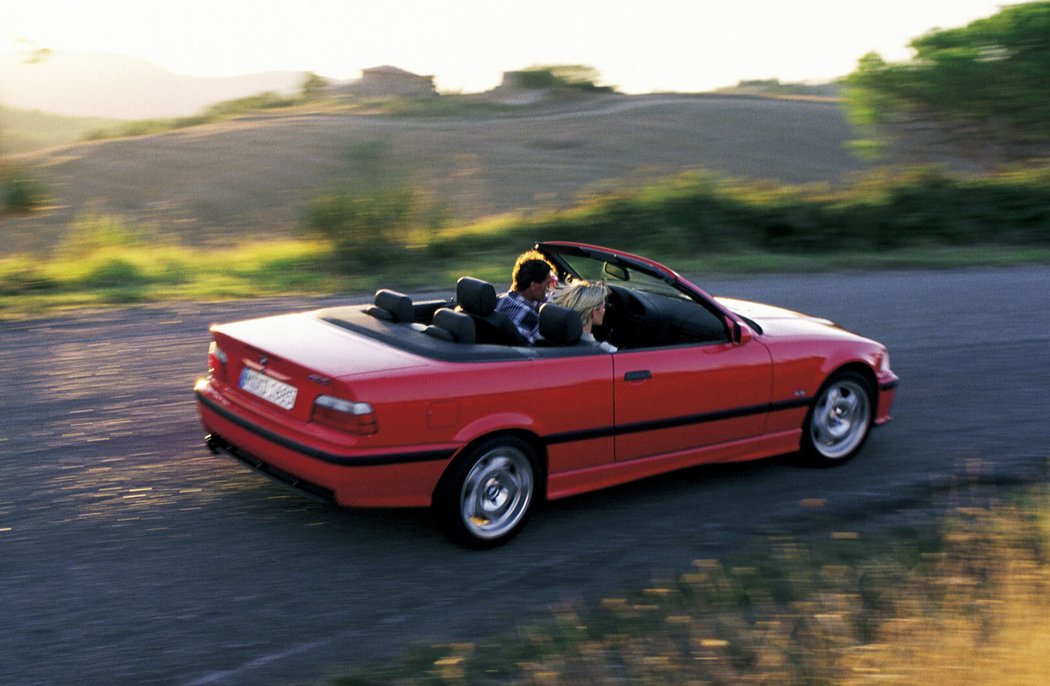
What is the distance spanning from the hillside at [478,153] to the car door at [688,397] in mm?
20593

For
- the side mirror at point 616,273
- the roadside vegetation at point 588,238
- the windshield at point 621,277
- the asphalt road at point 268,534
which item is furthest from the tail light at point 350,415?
the roadside vegetation at point 588,238

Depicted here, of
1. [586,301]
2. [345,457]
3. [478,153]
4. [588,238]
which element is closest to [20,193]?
[588,238]

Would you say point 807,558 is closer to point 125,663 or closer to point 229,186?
point 125,663

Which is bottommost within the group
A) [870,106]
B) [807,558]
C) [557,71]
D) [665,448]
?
[807,558]

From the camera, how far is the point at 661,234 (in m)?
16.3

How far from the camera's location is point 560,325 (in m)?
5.36

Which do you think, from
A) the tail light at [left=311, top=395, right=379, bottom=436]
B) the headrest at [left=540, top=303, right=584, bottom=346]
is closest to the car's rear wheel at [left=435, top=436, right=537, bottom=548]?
the tail light at [left=311, top=395, right=379, bottom=436]

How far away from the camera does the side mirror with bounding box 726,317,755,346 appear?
19.5ft

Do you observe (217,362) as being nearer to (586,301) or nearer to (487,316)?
(487,316)

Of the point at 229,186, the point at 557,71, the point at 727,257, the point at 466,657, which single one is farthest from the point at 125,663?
the point at 557,71

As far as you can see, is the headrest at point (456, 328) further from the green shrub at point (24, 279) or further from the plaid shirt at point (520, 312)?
the green shrub at point (24, 279)

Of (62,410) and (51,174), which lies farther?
(51,174)

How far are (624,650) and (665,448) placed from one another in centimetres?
179

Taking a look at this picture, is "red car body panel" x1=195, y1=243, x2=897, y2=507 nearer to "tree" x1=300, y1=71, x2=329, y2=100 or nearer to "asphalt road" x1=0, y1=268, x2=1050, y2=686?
"asphalt road" x1=0, y1=268, x2=1050, y2=686
